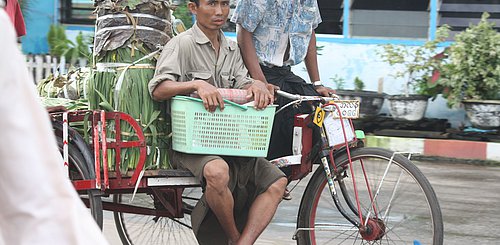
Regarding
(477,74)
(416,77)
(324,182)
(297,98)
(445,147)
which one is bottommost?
(445,147)

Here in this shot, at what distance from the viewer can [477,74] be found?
9391 millimetres

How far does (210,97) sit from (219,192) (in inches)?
18.2

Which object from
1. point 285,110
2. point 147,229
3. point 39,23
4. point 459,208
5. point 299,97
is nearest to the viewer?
point 299,97

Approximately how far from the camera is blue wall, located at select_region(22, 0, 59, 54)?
38.3ft

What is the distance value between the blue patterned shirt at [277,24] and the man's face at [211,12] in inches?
12.7

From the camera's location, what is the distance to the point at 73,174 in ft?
14.1

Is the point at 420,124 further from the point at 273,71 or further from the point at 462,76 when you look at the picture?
the point at 273,71

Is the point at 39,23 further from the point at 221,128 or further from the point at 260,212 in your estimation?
the point at 221,128

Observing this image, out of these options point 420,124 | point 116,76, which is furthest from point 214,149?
point 420,124

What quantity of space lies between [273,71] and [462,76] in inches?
205

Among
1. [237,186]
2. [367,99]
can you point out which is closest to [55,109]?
[237,186]

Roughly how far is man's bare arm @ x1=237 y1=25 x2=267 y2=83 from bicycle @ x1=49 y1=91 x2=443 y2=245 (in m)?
0.18

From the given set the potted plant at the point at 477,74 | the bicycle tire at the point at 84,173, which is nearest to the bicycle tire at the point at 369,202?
the bicycle tire at the point at 84,173

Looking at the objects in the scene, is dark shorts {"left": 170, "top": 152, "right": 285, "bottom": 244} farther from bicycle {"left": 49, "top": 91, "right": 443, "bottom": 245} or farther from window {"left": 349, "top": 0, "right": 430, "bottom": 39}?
window {"left": 349, "top": 0, "right": 430, "bottom": 39}
